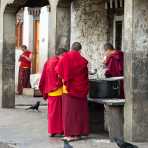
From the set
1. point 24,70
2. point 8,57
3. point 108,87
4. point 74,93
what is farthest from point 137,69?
point 24,70

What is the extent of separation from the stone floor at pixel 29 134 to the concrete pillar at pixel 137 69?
1.24ft

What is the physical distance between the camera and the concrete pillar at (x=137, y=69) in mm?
12414

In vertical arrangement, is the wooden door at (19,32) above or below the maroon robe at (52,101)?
above

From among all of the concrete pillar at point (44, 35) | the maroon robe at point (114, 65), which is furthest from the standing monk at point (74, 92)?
the concrete pillar at point (44, 35)

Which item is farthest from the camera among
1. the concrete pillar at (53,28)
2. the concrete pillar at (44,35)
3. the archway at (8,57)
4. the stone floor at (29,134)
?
the concrete pillar at (44,35)

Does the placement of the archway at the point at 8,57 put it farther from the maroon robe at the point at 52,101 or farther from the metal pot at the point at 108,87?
the metal pot at the point at 108,87

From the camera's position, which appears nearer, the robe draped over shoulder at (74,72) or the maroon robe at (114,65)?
the robe draped over shoulder at (74,72)

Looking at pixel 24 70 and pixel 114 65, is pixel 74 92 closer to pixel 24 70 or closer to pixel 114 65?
pixel 114 65

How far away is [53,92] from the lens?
13.8 m

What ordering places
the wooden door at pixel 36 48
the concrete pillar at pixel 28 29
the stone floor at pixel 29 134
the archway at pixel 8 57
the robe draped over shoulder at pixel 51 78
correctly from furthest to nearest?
the concrete pillar at pixel 28 29 → the wooden door at pixel 36 48 → the archway at pixel 8 57 → the robe draped over shoulder at pixel 51 78 → the stone floor at pixel 29 134

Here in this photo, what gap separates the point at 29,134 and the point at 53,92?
113 cm

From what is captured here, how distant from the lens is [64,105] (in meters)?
13.2

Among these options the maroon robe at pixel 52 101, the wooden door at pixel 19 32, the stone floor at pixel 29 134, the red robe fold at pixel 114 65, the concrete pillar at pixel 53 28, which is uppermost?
the wooden door at pixel 19 32

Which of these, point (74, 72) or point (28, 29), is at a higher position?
point (28, 29)
